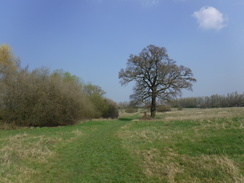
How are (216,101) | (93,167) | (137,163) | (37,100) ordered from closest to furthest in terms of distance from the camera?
1. (93,167)
2. (137,163)
3. (37,100)
4. (216,101)

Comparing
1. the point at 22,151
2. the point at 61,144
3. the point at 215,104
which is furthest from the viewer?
the point at 215,104

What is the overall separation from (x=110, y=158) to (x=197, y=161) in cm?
366

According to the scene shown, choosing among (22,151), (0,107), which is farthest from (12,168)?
(0,107)

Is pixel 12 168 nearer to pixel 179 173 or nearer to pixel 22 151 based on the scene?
pixel 22 151

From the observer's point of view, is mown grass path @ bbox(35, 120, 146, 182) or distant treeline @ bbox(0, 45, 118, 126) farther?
distant treeline @ bbox(0, 45, 118, 126)

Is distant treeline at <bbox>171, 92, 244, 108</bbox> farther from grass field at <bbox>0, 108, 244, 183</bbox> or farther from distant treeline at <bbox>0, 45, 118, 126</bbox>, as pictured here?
grass field at <bbox>0, 108, 244, 183</bbox>

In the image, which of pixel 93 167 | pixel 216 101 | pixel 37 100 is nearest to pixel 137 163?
pixel 93 167

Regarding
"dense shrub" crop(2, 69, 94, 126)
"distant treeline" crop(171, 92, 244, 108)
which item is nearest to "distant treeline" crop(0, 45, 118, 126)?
"dense shrub" crop(2, 69, 94, 126)

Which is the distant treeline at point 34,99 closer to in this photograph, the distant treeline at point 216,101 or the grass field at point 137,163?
the grass field at point 137,163

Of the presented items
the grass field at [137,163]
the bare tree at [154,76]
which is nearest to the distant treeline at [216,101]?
the bare tree at [154,76]

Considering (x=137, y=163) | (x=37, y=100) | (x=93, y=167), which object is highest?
(x=37, y=100)

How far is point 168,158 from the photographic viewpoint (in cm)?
788

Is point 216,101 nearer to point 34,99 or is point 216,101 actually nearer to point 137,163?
point 34,99

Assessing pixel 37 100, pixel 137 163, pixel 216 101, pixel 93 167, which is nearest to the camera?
pixel 93 167
